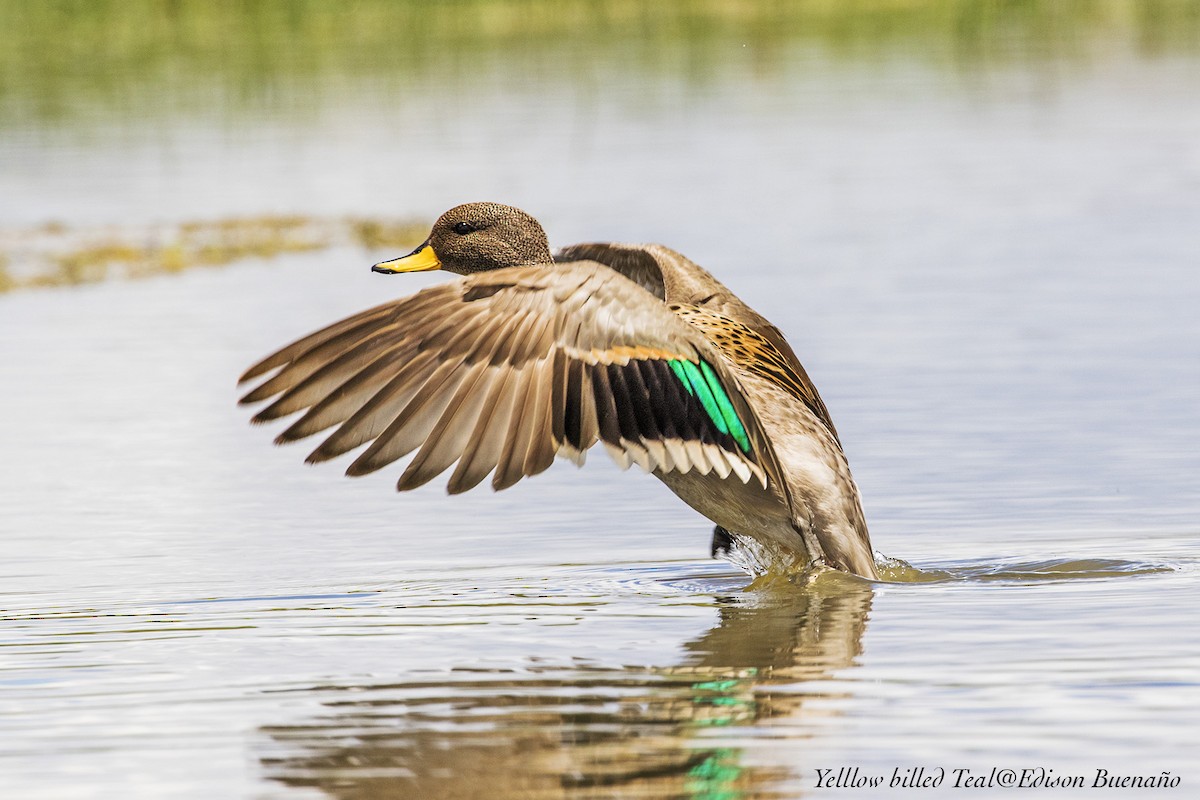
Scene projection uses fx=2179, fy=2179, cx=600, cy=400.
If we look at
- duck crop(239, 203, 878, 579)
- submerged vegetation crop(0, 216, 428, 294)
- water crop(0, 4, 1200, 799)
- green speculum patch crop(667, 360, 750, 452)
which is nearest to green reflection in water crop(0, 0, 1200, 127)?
submerged vegetation crop(0, 216, 428, 294)

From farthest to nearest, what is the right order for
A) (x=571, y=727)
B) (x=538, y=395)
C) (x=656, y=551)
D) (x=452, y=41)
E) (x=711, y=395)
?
(x=452, y=41) → (x=656, y=551) → (x=711, y=395) → (x=538, y=395) → (x=571, y=727)

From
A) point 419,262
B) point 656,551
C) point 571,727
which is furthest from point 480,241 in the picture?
point 571,727

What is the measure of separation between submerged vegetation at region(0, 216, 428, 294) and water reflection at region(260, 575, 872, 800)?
922cm

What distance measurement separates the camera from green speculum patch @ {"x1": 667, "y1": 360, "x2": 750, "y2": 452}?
20.8ft

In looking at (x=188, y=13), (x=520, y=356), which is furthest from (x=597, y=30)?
(x=520, y=356)

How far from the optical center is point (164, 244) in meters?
15.9

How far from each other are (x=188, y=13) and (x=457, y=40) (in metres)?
4.79

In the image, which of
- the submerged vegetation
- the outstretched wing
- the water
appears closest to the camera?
the water

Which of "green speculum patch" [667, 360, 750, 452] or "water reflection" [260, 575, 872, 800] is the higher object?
"green speculum patch" [667, 360, 750, 452]

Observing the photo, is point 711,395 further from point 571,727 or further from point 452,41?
point 452,41

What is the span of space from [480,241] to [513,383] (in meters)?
1.84

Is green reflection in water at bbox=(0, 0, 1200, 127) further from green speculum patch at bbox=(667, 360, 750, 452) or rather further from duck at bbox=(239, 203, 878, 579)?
green speculum patch at bbox=(667, 360, 750, 452)

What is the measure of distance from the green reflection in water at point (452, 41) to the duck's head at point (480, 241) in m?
16.5

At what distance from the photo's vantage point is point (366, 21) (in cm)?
3306
